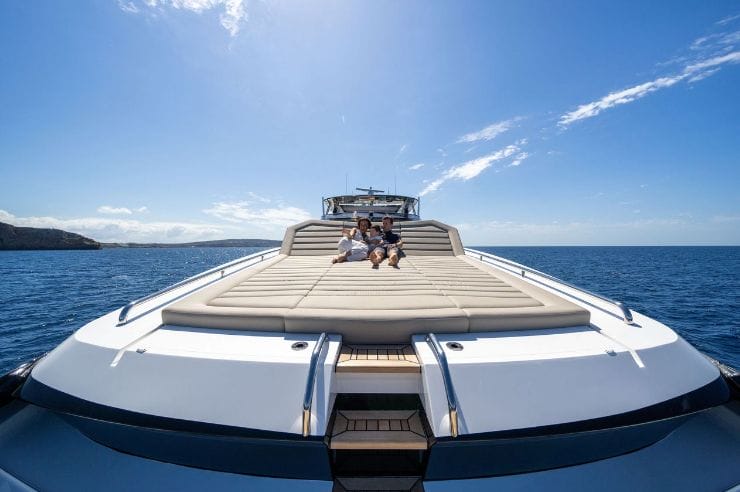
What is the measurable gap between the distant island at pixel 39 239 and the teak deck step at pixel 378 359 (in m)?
121

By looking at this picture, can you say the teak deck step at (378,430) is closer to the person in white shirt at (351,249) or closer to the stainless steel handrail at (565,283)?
the stainless steel handrail at (565,283)

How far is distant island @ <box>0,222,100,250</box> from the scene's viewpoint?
246 feet

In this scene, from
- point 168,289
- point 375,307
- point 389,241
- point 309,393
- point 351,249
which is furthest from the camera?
point 389,241

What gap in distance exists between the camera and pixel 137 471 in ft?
5.82

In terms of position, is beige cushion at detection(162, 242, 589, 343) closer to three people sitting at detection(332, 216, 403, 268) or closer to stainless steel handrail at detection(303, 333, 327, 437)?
stainless steel handrail at detection(303, 333, 327, 437)

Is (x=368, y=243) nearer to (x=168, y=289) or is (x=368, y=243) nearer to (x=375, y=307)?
(x=375, y=307)

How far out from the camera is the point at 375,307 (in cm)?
237

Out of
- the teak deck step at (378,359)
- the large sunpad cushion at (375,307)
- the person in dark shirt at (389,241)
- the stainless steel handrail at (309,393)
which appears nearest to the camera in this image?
the stainless steel handrail at (309,393)

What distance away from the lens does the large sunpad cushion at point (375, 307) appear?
220 centimetres

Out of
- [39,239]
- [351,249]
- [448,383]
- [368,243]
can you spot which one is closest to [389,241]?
[368,243]

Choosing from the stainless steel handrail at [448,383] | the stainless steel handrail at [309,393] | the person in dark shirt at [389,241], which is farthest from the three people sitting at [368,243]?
the stainless steel handrail at [309,393]

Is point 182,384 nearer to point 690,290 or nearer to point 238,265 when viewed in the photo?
point 238,265

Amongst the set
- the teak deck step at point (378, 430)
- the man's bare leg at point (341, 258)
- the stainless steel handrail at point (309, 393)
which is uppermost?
the man's bare leg at point (341, 258)

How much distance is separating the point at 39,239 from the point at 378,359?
410 ft
